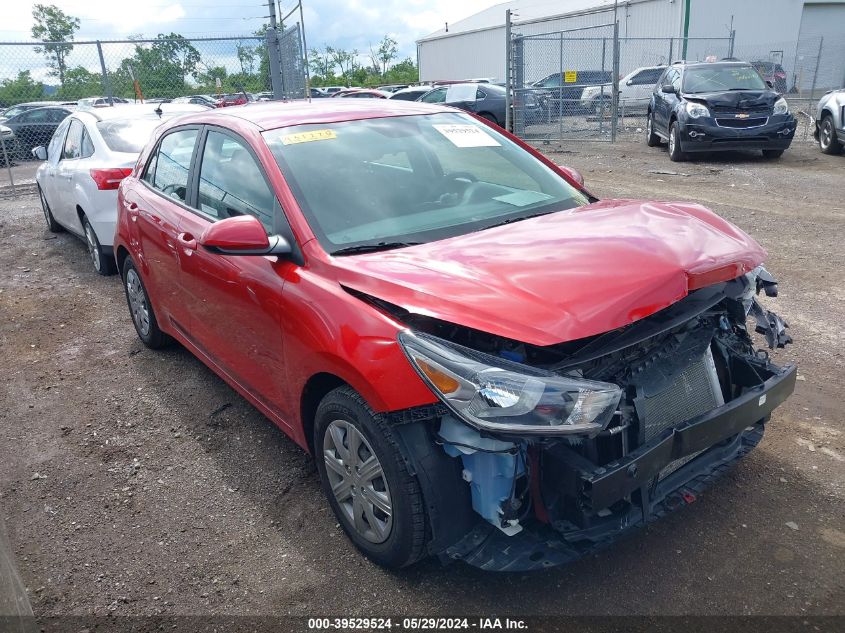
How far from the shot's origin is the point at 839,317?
502 cm

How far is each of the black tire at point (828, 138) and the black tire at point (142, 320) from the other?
1214cm

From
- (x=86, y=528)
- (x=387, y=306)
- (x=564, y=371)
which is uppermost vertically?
(x=387, y=306)

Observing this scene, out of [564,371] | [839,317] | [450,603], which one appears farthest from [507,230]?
[839,317]

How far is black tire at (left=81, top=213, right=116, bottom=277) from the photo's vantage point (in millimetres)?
7344

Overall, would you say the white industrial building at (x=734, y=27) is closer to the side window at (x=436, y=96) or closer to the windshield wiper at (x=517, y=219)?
the side window at (x=436, y=96)

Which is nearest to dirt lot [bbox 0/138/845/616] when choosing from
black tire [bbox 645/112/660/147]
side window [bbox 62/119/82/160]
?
side window [bbox 62/119/82/160]

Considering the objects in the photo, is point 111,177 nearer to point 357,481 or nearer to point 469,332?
point 357,481

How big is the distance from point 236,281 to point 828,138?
1291 centimetres

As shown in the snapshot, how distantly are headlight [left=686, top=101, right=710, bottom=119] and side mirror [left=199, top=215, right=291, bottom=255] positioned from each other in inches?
430

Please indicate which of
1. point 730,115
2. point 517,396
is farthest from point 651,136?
point 517,396

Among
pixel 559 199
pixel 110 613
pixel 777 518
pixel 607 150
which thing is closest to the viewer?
pixel 110 613

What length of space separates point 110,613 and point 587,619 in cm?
182

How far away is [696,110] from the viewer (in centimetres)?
1199

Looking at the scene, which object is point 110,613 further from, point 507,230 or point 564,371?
point 507,230
